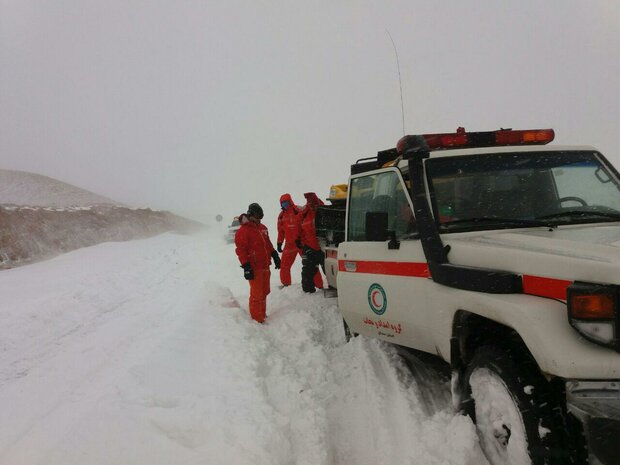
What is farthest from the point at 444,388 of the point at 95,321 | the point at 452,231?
the point at 95,321

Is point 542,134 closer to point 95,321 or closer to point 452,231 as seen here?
point 452,231

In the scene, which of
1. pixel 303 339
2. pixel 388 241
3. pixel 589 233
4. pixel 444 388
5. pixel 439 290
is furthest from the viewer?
pixel 303 339

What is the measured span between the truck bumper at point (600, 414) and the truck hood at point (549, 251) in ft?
1.67

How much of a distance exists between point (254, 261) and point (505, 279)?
4491 mm

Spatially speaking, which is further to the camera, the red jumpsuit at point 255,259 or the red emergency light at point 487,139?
the red jumpsuit at point 255,259

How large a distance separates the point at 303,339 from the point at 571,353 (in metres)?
3.86

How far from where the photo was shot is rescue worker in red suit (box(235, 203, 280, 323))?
640 cm

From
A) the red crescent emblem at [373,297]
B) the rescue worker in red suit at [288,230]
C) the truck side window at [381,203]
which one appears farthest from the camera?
the rescue worker in red suit at [288,230]

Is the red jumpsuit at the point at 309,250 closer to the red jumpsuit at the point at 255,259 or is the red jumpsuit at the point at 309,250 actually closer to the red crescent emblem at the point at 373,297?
the red jumpsuit at the point at 255,259

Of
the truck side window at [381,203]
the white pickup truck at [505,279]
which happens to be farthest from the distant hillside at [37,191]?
the white pickup truck at [505,279]

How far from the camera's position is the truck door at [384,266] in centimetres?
344

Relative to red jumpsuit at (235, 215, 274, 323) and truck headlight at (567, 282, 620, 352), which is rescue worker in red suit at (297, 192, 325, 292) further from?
truck headlight at (567, 282, 620, 352)

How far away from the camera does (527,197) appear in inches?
133

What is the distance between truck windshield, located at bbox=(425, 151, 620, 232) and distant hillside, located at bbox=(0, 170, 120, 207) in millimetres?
37730
